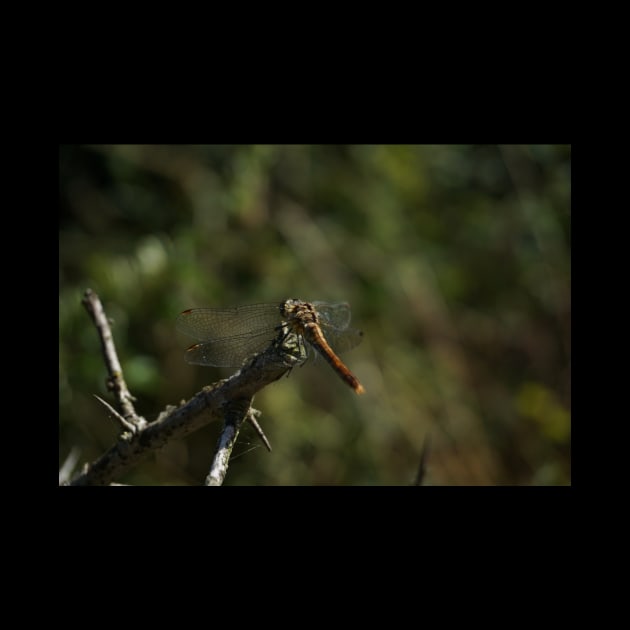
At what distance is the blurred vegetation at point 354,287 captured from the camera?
4652 millimetres

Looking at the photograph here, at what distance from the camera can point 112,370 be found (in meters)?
2.10

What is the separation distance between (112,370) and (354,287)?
396cm

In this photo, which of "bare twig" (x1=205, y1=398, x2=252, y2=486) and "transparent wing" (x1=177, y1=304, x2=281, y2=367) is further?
"transparent wing" (x1=177, y1=304, x2=281, y2=367)

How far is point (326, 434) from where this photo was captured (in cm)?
532

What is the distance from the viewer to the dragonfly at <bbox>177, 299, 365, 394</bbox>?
8.54 feet

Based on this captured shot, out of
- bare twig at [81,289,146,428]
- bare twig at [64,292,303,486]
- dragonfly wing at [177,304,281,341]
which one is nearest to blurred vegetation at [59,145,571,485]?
dragonfly wing at [177,304,281,341]

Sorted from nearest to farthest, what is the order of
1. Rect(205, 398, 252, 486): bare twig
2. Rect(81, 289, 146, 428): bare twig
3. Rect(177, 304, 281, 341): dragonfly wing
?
Rect(205, 398, 252, 486): bare twig, Rect(81, 289, 146, 428): bare twig, Rect(177, 304, 281, 341): dragonfly wing

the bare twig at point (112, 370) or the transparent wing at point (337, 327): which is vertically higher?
the transparent wing at point (337, 327)

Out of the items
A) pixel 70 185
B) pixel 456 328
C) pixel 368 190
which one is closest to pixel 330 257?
pixel 368 190

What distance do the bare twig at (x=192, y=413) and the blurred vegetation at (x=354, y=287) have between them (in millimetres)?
1906

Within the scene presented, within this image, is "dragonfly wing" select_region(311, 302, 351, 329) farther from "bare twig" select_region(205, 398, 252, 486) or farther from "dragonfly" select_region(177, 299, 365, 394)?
"bare twig" select_region(205, 398, 252, 486)

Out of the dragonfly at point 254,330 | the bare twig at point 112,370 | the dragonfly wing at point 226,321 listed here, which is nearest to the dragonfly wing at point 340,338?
the dragonfly at point 254,330

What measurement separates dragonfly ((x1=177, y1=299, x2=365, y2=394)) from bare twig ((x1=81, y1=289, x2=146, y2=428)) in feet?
1.45

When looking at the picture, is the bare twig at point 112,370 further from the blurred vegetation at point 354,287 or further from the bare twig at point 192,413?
the blurred vegetation at point 354,287
